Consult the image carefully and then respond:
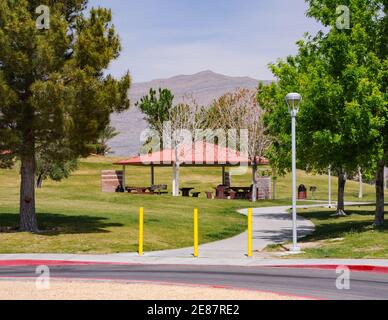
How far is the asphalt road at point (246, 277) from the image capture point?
12523 mm

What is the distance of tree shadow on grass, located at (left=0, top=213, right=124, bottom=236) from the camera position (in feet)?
82.1

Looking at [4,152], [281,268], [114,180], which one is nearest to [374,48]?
[281,268]

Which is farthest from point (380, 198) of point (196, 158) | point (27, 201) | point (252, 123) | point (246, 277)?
point (252, 123)

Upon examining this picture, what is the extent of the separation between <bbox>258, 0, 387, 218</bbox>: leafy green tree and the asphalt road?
7.13 metres

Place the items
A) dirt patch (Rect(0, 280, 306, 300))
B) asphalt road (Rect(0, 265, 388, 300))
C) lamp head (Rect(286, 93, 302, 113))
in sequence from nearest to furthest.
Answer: dirt patch (Rect(0, 280, 306, 300))
asphalt road (Rect(0, 265, 388, 300))
lamp head (Rect(286, 93, 302, 113))

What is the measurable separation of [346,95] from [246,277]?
31.5 feet

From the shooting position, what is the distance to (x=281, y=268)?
54.9 ft

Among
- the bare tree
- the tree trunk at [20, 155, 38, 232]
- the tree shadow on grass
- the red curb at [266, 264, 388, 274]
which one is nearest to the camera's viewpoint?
the red curb at [266, 264, 388, 274]

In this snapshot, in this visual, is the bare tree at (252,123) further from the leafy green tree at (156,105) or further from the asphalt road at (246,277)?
the asphalt road at (246,277)

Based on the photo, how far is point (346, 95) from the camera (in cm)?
2233

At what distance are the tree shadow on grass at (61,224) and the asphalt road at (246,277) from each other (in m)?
7.61

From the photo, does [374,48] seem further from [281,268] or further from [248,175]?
[248,175]

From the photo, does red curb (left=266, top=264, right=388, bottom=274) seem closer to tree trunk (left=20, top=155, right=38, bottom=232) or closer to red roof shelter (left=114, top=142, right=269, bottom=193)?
tree trunk (left=20, top=155, right=38, bottom=232)

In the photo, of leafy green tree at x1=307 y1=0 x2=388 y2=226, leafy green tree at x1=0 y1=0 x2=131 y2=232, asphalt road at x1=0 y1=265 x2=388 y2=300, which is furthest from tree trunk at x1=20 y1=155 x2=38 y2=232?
leafy green tree at x1=307 y1=0 x2=388 y2=226
